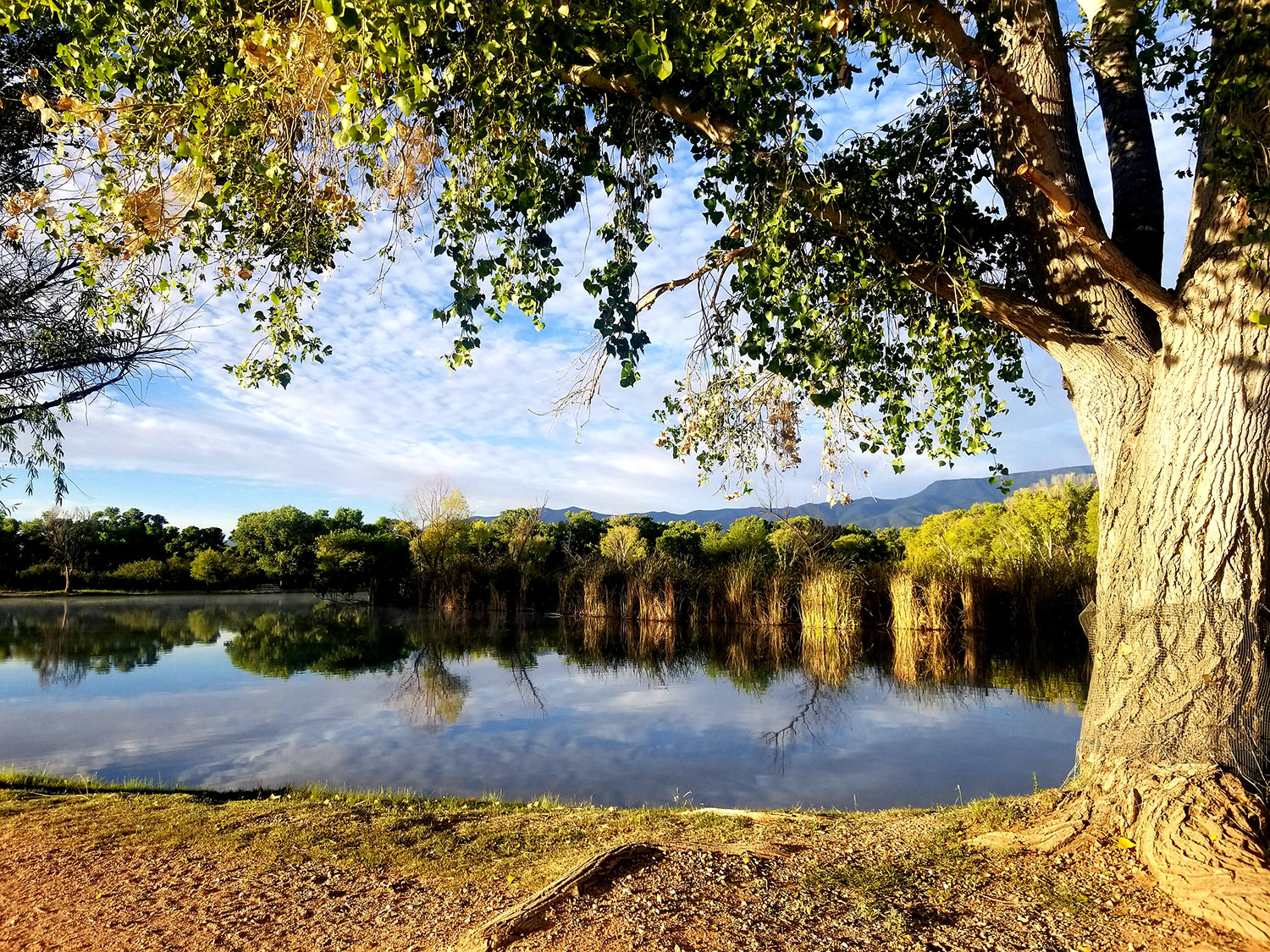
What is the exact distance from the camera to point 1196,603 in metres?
2.96

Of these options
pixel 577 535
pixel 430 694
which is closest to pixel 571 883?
pixel 430 694

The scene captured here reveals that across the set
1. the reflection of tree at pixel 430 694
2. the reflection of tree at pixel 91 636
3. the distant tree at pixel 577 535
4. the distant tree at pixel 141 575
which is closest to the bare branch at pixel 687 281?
the reflection of tree at pixel 430 694

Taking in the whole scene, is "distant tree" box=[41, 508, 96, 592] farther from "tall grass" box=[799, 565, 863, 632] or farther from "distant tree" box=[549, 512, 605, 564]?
"tall grass" box=[799, 565, 863, 632]

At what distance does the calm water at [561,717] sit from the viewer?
5.03m

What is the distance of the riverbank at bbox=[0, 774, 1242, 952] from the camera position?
2.30 meters

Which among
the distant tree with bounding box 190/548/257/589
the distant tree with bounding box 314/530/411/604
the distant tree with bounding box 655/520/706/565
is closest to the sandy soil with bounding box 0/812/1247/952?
the distant tree with bounding box 655/520/706/565

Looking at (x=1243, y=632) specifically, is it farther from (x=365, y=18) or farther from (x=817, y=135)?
(x=365, y=18)

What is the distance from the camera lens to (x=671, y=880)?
8.48 feet

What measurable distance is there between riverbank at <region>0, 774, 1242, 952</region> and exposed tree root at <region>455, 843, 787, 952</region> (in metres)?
0.01

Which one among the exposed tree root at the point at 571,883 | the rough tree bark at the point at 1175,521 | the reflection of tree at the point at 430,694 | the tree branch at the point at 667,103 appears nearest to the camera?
the exposed tree root at the point at 571,883

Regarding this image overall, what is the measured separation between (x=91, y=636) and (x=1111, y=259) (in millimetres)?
15686

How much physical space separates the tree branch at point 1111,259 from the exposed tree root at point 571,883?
280cm

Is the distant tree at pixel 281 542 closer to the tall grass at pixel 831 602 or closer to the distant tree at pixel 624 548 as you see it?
the distant tree at pixel 624 548

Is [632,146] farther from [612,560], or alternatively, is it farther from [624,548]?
[624,548]
